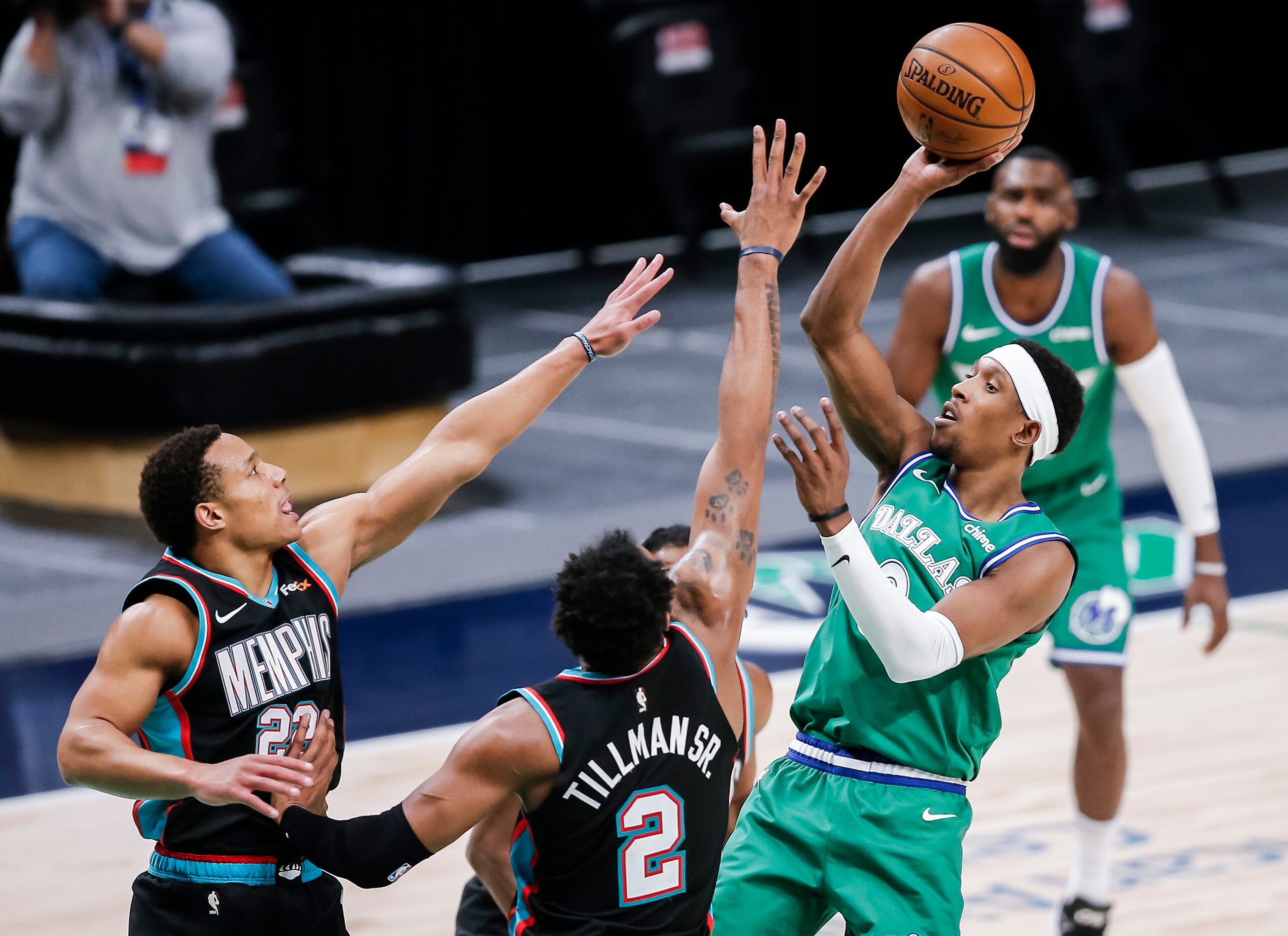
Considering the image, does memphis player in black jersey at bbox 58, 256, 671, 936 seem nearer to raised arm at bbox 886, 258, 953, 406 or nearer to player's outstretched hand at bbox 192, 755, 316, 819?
player's outstretched hand at bbox 192, 755, 316, 819

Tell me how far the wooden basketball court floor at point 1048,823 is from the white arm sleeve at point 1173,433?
956 millimetres

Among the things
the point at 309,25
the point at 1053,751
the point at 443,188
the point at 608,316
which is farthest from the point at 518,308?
the point at 608,316

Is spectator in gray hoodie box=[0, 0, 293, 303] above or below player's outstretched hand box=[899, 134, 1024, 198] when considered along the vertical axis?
above

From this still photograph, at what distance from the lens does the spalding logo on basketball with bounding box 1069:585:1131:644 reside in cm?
459

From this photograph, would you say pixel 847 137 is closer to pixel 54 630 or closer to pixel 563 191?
pixel 563 191

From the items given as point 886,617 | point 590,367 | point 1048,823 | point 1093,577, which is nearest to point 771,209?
point 886,617

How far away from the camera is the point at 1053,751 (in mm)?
5766

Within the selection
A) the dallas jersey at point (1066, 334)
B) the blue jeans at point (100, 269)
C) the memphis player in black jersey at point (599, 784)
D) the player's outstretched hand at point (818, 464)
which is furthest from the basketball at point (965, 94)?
the blue jeans at point (100, 269)

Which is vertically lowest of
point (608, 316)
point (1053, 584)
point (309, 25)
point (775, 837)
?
point (775, 837)

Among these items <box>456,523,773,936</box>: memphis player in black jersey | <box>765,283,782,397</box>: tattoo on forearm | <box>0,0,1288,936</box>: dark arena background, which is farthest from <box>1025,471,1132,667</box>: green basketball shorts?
<box>765,283,782,397</box>: tattoo on forearm

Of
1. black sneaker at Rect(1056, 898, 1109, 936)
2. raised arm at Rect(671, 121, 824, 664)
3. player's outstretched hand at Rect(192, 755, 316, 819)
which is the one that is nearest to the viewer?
player's outstretched hand at Rect(192, 755, 316, 819)

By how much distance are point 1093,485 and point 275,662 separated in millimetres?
2421

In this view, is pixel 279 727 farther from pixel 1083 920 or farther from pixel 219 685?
pixel 1083 920

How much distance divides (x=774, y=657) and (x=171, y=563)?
371 cm
